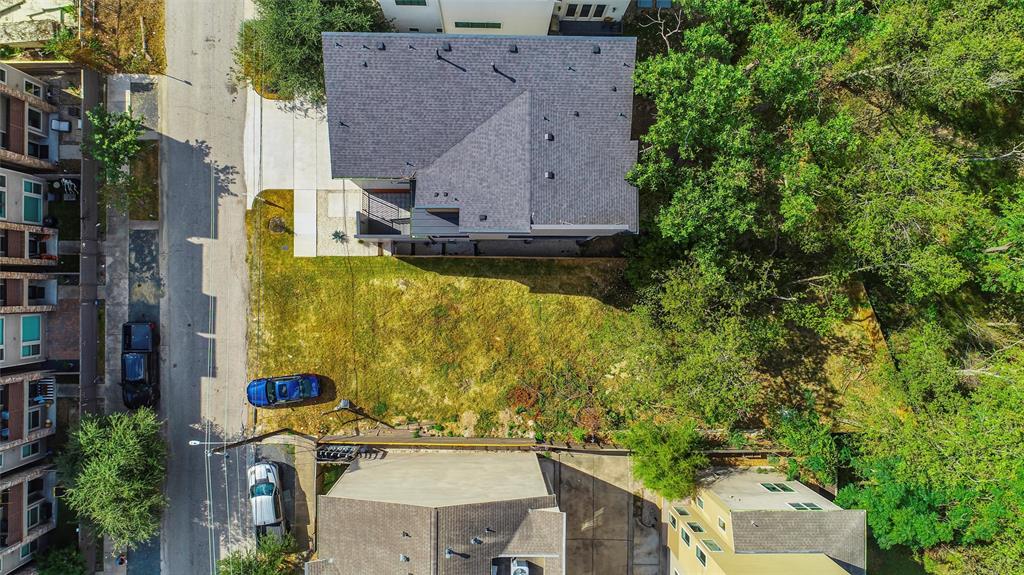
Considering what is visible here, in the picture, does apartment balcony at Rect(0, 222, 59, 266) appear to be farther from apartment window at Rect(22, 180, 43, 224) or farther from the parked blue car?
the parked blue car

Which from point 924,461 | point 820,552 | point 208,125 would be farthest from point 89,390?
point 924,461

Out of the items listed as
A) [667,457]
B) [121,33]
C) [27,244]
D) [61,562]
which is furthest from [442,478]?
[121,33]

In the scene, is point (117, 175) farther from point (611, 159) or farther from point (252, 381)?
point (611, 159)

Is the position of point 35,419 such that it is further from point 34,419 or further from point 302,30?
point 302,30

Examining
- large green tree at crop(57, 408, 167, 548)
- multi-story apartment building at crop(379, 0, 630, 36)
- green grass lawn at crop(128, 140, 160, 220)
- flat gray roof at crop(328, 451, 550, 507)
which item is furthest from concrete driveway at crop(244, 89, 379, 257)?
large green tree at crop(57, 408, 167, 548)

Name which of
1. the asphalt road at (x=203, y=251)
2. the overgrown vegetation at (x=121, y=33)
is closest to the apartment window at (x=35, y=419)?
the asphalt road at (x=203, y=251)

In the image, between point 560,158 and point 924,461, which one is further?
point 924,461

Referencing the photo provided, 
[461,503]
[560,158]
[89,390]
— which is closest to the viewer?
[461,503]
